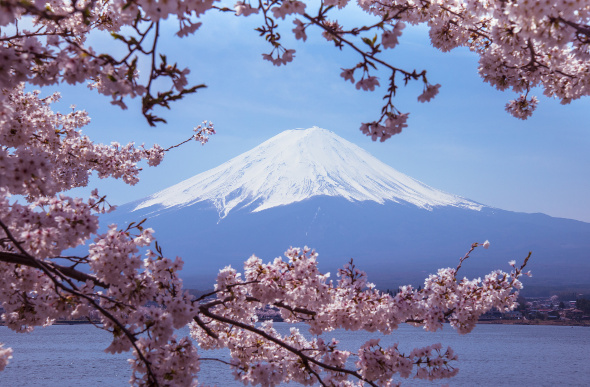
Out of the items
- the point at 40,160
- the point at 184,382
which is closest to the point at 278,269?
the point at 184,382

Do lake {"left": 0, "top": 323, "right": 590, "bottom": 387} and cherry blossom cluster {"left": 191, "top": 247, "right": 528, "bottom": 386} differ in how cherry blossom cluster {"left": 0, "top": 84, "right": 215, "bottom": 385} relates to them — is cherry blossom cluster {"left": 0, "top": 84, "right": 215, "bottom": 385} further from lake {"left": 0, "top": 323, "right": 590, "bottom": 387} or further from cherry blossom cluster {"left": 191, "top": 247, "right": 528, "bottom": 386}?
lake {"left": 0, "top": 323, "right": 590, "bottom": 387}

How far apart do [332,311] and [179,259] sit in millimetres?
2093

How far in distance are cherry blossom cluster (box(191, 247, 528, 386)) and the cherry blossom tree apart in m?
0.02

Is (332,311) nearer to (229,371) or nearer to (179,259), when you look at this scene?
(179,259)

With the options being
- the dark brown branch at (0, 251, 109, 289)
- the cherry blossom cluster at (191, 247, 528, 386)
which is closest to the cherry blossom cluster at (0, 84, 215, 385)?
the dark brown branch at (0, 251, 109, 289)

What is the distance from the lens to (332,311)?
19.5 ft

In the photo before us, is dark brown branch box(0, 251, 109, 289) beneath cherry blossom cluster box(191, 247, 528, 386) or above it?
above

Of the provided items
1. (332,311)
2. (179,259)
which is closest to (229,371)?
(332,311)

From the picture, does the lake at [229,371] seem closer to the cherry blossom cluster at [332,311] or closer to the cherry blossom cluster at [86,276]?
the cherry blossom cluster at [332,311]

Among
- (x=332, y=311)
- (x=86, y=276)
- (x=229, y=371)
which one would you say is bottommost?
(x=229, y=371)

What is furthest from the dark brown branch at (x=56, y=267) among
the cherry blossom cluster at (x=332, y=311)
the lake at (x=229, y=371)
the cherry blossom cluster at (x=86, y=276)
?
the lake at (x=229, y=371)

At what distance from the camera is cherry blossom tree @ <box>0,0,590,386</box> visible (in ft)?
10.5

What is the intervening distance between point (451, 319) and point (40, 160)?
4.68m

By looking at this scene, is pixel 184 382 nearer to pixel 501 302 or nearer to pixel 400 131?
pixel 400 131
